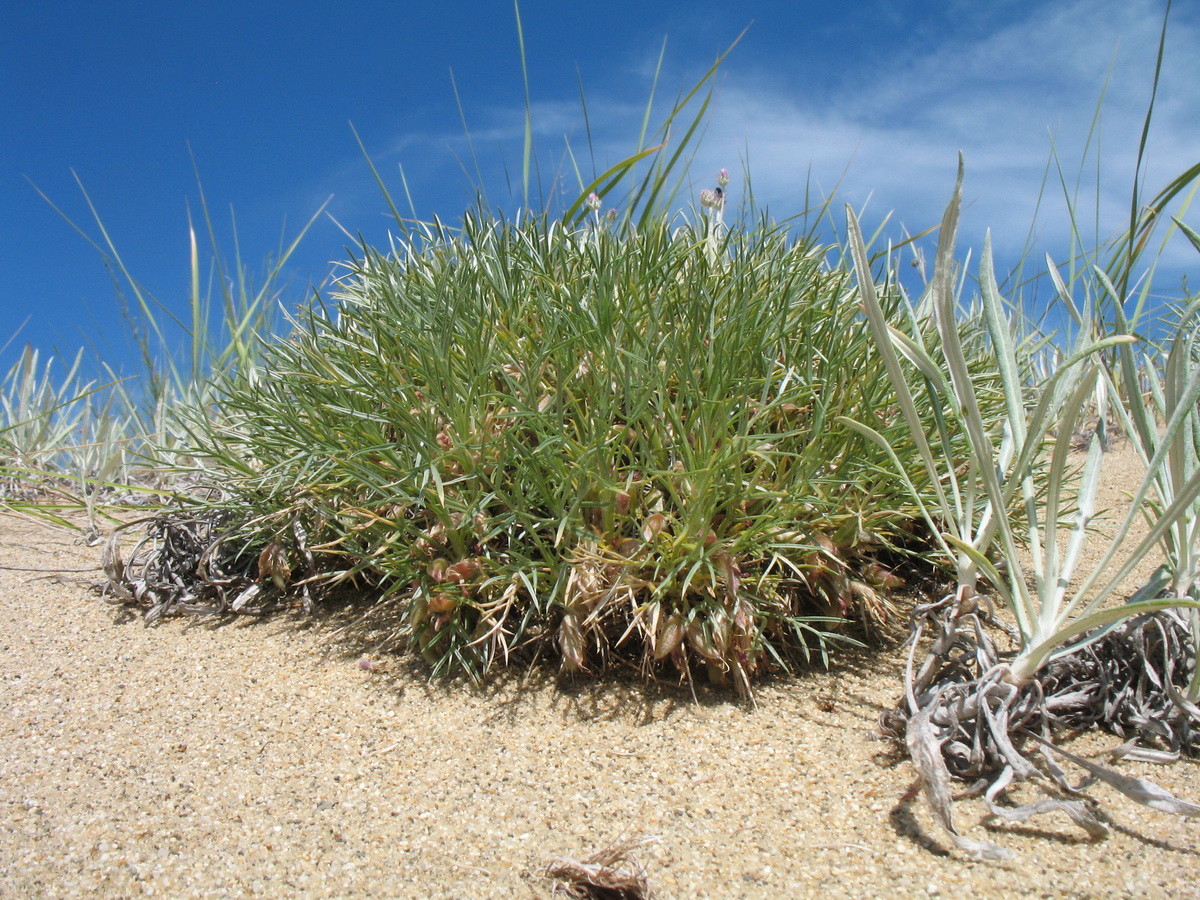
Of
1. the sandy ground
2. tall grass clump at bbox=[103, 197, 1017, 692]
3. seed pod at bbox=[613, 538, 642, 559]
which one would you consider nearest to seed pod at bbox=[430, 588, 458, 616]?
tall grass clump at bbox=[103, 197, 1017, 692]

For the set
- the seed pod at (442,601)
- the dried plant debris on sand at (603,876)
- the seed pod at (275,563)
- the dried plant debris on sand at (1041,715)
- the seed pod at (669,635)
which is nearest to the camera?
the dried plant debris on sand at (603,876)

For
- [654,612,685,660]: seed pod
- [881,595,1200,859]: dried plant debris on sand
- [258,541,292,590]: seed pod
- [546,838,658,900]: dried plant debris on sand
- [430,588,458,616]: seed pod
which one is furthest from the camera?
[258,541,292,590]: seed pod

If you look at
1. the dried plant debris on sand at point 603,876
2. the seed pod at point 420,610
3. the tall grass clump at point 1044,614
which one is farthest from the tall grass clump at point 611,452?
the dried plant debris on sand at point 603,876

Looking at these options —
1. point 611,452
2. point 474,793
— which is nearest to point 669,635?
point 611,452

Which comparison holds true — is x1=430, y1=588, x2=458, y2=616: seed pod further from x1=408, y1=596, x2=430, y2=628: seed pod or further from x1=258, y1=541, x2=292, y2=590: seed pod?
x1=258, y1=541, x2=292, y2=590: seed pod

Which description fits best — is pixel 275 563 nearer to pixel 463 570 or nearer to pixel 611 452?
pixel 463 570

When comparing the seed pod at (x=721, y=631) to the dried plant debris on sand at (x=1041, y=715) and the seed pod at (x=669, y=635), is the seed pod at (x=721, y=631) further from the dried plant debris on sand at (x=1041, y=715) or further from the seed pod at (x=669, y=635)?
the dried plant debris on sand at (x=1041, y=715)
